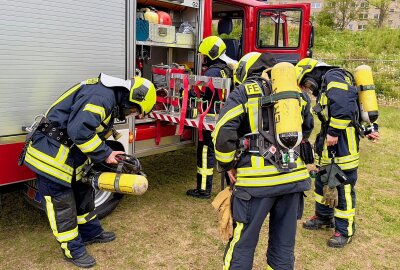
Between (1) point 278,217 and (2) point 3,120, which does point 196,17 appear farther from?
(1) point 278,217

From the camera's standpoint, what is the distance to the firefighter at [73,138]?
9.39 feet

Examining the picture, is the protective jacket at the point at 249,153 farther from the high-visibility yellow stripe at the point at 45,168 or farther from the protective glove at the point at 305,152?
the high-visibility yellow stripe at the point at 45,168

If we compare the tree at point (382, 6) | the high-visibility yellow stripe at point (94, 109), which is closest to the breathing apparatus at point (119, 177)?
the high-visibility yellow stripe at point (94, 109)

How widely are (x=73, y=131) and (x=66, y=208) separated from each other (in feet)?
2.22

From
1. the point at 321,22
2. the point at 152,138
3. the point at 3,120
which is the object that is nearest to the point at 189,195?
the point at 152,138

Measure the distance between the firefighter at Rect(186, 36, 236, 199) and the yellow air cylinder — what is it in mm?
1623

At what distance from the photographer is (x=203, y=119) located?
4.22m

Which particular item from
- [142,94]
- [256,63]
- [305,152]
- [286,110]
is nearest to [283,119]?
[286,110]

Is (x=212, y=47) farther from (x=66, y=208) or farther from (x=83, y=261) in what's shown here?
(x=83, y=261)

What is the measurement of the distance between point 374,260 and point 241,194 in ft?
6.26

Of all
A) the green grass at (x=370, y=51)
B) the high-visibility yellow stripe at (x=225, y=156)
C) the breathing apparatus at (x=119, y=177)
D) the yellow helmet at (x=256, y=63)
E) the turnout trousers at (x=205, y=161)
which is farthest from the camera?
the green grass at (x=370, y=51)

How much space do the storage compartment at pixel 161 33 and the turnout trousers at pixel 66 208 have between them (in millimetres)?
1802

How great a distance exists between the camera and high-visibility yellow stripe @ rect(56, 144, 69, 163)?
299 cm

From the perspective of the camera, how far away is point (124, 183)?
295 cm
